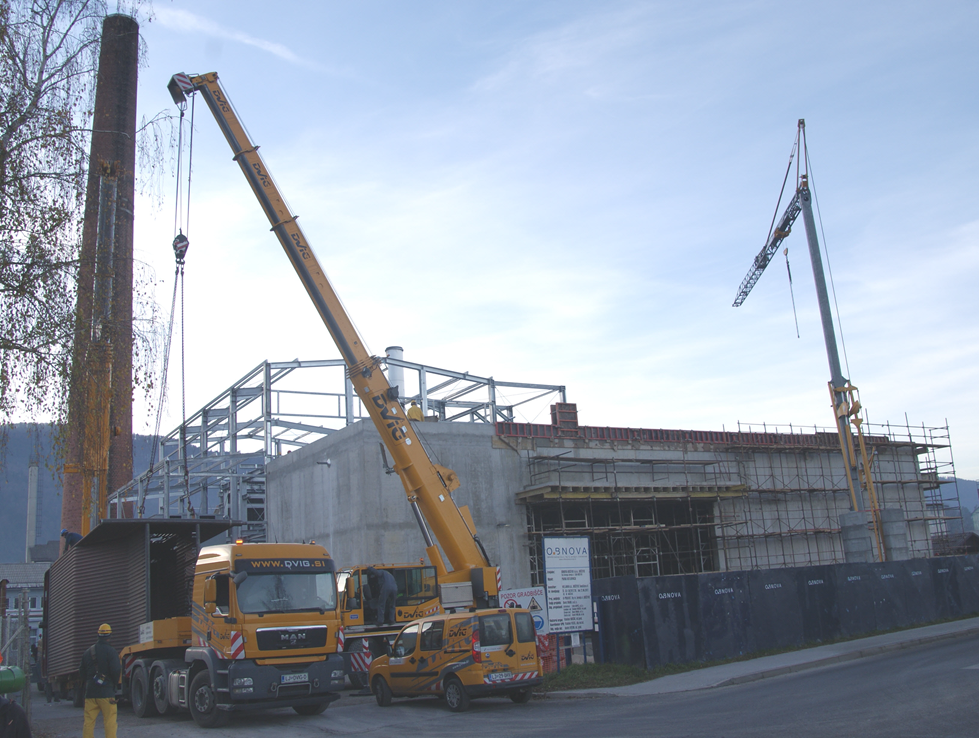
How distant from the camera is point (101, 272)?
41.7 ft

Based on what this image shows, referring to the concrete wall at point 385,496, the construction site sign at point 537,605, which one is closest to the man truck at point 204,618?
the construction site sign at point 537,605

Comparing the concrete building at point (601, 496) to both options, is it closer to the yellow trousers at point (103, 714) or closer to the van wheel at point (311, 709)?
the van wheel at point (311, 709)

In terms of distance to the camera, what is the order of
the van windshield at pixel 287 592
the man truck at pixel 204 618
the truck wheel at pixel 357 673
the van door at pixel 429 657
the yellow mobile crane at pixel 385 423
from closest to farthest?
Result: the man truck at pixel 204 618 → the van windshield at pixel 287 592 → the van door at pixel 429 657 → the truck wheel at pixel 357 673 → the yellow mobile crane at pixel 385 423

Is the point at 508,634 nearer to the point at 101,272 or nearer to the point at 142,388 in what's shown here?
the point at 142,388

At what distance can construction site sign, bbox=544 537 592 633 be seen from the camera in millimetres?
18125

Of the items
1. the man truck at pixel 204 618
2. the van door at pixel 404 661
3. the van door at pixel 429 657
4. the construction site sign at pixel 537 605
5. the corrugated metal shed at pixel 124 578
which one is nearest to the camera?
the man truck at pixel 204 618

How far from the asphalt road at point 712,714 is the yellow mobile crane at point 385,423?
9.35 ft

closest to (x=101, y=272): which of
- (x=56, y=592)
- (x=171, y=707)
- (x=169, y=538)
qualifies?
(x=169, y=538)

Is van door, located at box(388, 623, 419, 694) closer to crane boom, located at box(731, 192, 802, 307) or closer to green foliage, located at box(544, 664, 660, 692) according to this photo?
green foliage, located at box(544, 664, 660, 692)

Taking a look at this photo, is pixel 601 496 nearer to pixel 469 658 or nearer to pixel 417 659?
pixel 417 659

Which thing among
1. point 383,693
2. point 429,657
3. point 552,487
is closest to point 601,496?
point 552,487

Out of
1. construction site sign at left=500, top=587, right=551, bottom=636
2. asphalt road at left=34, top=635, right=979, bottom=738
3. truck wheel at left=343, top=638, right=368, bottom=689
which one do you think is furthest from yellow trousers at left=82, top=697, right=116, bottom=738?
construction site sign at left=500, top=587, right=551, bottom=636

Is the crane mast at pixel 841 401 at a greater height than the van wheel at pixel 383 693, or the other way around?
the crane mast at pixel 841 401

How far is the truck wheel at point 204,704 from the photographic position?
13742 millimetres
